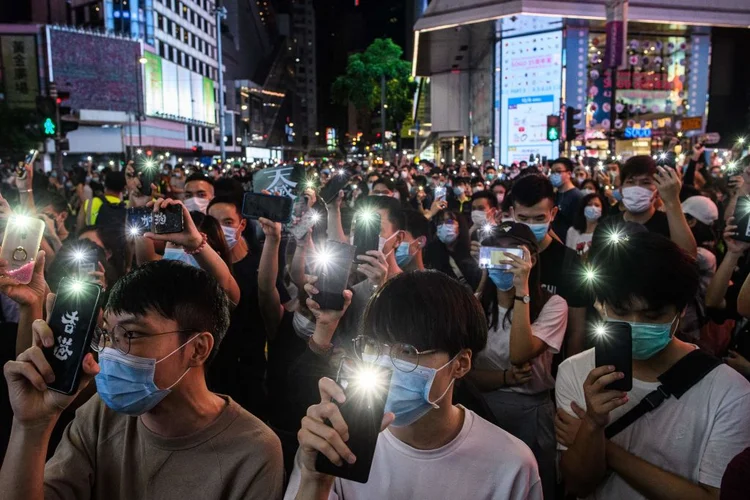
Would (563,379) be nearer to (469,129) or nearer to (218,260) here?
(218,260)

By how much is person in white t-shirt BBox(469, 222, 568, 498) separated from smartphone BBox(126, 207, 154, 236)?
1.86m

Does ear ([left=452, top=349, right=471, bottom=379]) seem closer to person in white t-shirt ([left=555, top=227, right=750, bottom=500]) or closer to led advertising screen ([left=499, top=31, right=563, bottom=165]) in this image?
person in white t-shirt ([left=555, top=227, right=750, bottom=500])

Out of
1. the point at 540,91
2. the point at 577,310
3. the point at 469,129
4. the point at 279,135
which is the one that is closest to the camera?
the point at 577,310

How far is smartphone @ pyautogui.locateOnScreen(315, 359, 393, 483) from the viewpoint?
1.37 meters

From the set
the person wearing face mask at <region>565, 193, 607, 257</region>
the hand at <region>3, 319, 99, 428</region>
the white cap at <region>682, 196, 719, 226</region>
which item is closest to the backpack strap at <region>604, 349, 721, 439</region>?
the hand at <region>3, 319, 99, 428</region>

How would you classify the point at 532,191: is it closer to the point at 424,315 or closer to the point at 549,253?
the point at 549,253

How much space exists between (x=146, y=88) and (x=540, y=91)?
136 ft

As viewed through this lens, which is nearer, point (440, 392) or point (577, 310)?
point (440, 392)

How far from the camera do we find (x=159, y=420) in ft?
6.97

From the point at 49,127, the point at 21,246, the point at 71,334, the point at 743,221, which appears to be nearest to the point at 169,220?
the point at 21,246

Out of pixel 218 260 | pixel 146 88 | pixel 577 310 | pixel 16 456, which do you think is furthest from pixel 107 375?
pixel 146 88

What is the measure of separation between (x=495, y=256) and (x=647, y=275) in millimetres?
1022

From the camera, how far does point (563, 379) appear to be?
246 cm

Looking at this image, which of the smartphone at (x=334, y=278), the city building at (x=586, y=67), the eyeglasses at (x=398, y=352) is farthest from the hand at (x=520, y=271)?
the city building at (x=586, y=67)
